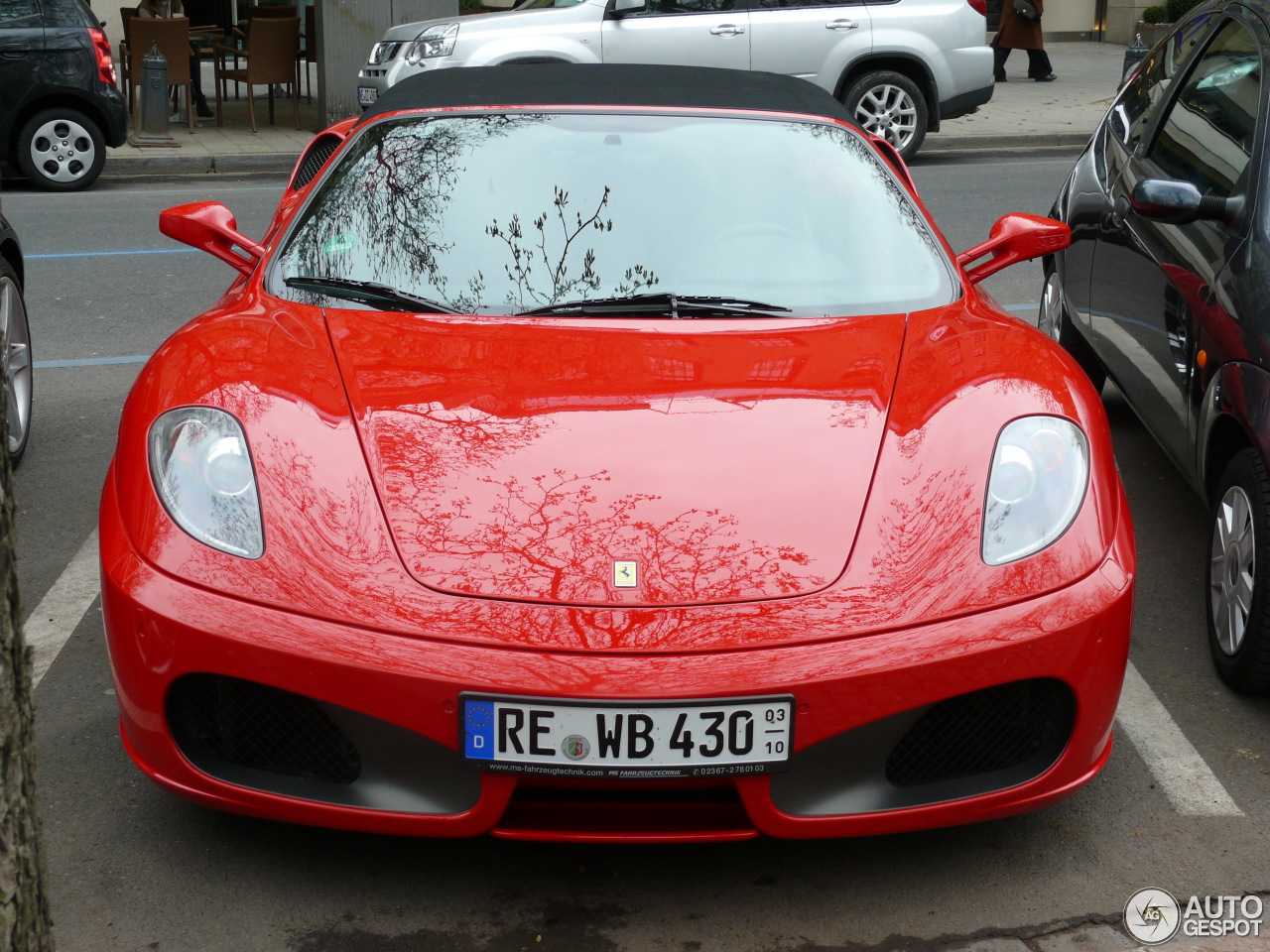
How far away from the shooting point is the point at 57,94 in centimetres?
1138

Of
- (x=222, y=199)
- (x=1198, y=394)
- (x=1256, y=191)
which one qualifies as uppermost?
(x=1256, y=191)

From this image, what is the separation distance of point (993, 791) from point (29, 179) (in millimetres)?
11066

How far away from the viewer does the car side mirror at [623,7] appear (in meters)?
12.3

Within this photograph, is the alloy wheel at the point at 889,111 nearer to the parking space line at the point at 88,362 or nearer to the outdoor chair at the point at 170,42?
A: the outdoor chair at the point at 170,42

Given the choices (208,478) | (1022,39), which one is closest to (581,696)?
(208,478)

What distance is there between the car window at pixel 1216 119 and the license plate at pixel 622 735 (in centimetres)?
234

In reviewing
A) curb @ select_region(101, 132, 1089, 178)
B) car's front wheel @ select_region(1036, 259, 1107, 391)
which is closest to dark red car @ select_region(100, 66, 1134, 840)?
car's front wheel @ select_region(1036, 259, 1107, 391)

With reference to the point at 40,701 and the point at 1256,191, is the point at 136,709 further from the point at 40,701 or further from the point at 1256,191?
the point at 1256,191

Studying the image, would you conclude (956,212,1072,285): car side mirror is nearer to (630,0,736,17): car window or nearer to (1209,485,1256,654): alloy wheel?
(1209,485,1256,654): alloy wheel

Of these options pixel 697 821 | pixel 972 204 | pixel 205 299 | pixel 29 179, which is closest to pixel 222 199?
pixel 29 179

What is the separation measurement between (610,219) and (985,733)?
160cm

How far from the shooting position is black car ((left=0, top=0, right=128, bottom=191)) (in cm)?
1112

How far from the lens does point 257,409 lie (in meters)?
2.87

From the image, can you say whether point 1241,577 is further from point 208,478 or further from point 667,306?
point 208,478
